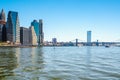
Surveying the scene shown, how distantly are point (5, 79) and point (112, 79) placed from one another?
11042 mm

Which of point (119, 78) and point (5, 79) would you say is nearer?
Answer: point (5, 79)

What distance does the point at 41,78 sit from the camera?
21.3 meters

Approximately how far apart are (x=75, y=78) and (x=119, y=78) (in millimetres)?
4744

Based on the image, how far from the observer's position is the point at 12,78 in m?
21.1

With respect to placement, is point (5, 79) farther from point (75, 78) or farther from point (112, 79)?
point (112, 79)

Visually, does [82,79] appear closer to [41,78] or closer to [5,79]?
[41,78]

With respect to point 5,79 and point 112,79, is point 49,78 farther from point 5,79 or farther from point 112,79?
point 112,79

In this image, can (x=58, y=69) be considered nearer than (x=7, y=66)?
Yes

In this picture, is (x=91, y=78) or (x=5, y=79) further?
(x=91, y=78)

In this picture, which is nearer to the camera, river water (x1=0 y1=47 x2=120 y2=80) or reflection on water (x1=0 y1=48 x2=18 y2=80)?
river water (x1=0 y1=47 x2=120 y2=80)

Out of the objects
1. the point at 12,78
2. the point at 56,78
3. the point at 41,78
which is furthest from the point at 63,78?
the point at 12,78

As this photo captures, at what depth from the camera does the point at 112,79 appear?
70.8 ft

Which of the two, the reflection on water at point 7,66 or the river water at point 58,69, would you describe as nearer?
the river water at point 58,69

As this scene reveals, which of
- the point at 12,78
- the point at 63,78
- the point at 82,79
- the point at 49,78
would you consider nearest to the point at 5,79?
the point at 12,78
